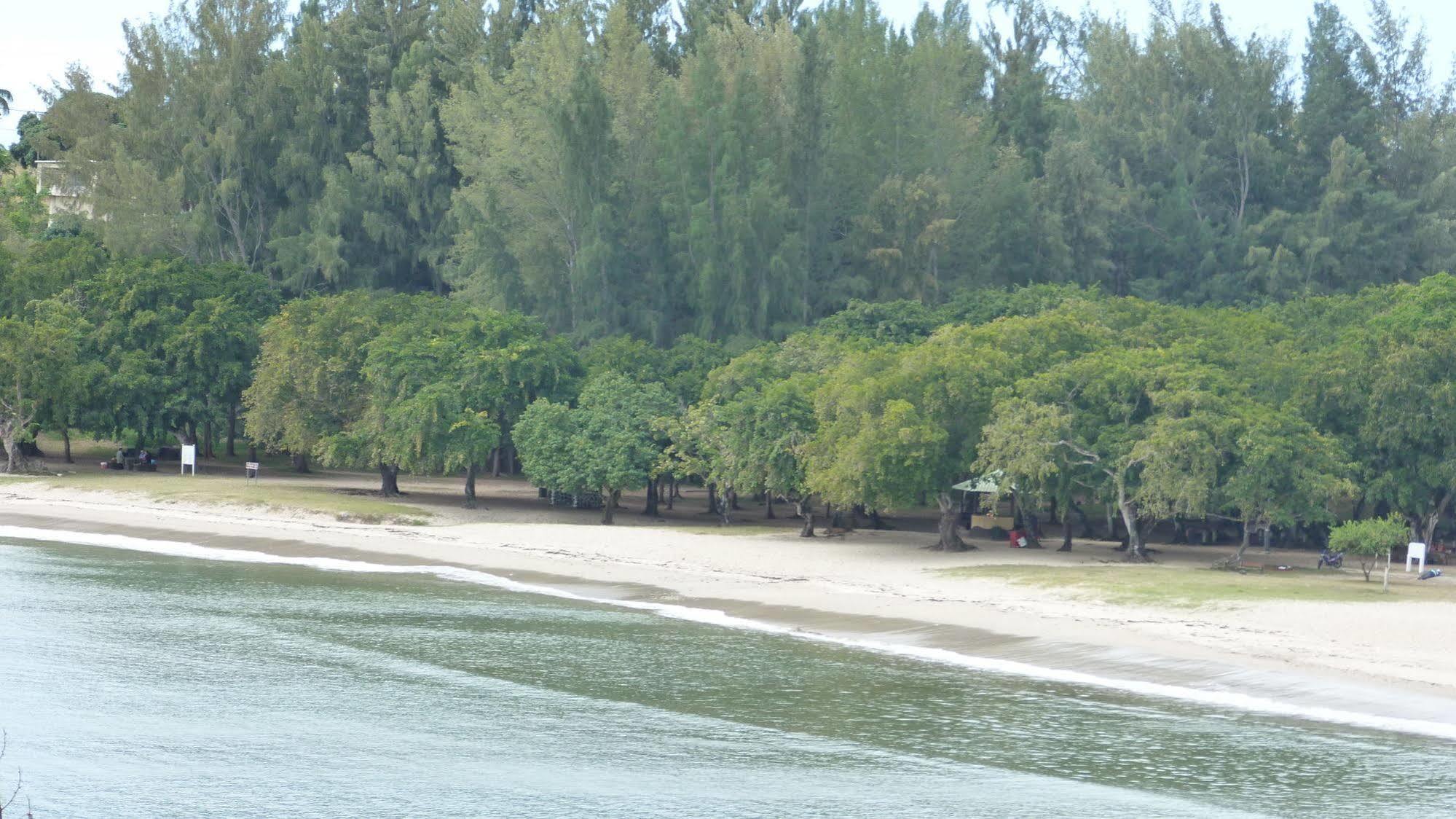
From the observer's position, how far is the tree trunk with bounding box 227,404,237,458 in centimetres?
6656

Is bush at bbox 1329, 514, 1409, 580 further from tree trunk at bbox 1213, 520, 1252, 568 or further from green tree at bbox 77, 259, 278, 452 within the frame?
green tree at bbox 77, 259, 278, 452

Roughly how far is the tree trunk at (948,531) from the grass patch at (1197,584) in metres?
4.35

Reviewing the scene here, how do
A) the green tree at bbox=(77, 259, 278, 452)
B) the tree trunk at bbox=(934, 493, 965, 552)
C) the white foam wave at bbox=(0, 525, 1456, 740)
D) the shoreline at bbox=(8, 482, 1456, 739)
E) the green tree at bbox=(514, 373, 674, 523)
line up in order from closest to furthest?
the white foam wave at bbox=(0, 525, 1456, 740) → the shoreline at bbox=(8, 482, 1456, 739) → the tree trunk at bbox=(934, 493, 965, 552) → the green tree at bbox=(514, 373, 674, 523) → the green tree at bbox=(77, 259, 278, 452)

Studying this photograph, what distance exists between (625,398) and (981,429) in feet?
48.4

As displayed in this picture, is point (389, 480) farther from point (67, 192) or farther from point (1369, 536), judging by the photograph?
point (67, 192)

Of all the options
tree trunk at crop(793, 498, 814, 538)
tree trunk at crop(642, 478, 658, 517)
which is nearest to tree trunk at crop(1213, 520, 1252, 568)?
tree trunk at crop(793, 498, 814, 538)

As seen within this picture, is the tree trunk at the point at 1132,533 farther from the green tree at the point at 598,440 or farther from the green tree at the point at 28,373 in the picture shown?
the green tree at the point at 28,373

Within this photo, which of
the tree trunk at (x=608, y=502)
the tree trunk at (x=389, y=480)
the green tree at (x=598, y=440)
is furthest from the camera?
the tree trunk at (x=389, y=480)

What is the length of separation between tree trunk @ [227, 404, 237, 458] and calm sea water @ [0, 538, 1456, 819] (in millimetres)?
28621

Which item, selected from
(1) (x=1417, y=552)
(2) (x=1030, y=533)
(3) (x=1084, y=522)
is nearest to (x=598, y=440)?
(2) (x=1030, y=533)

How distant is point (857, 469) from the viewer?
149 ft

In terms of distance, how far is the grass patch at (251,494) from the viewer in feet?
179

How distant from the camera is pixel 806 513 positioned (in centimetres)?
5150

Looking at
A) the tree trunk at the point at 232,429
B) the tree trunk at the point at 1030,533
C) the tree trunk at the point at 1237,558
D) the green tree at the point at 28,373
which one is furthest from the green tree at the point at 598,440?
the tree trunk at the point at 1237,558
